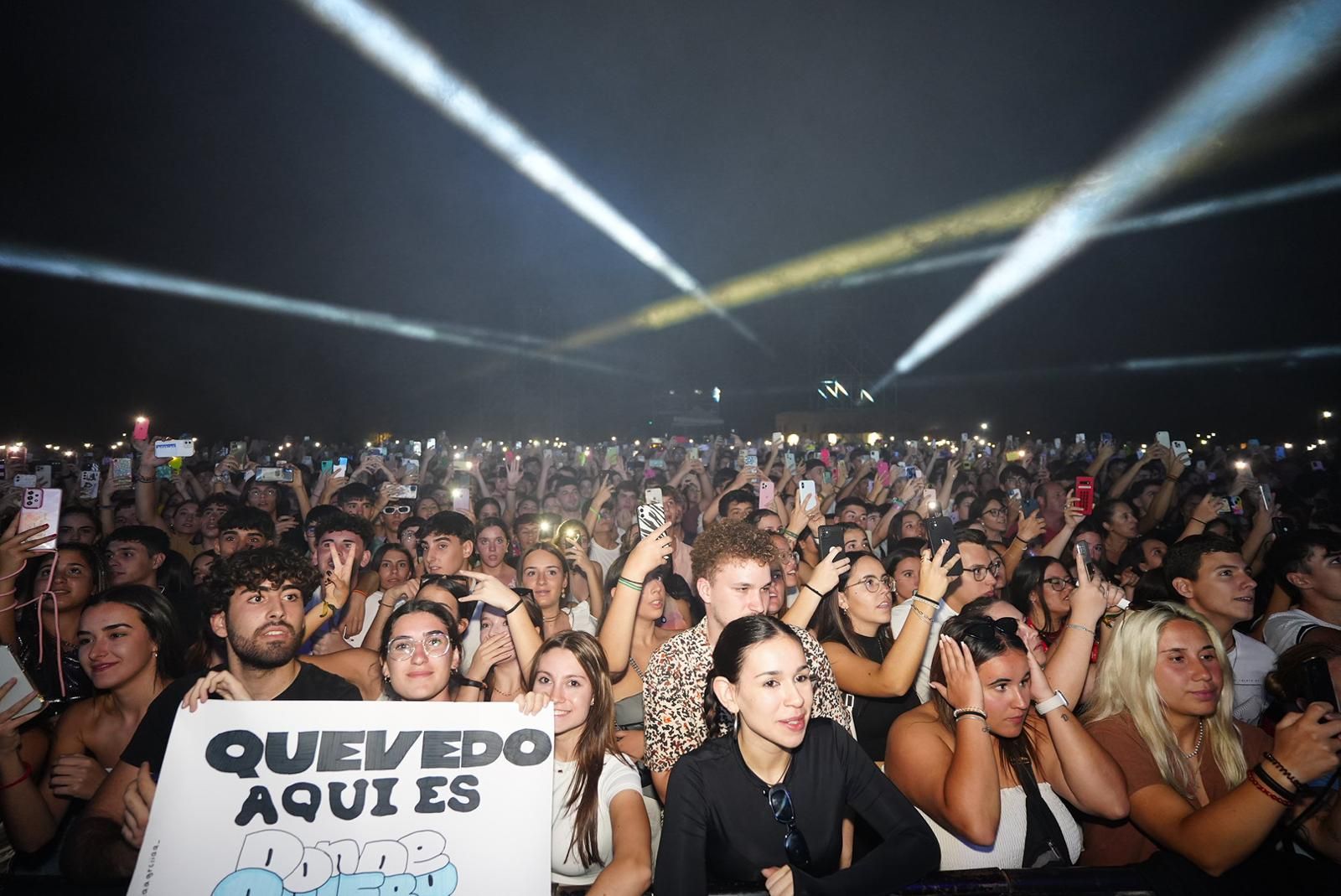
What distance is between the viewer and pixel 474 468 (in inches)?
487

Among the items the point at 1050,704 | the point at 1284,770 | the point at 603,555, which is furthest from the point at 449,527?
the point at 1284,770

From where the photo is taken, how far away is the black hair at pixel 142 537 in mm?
5391

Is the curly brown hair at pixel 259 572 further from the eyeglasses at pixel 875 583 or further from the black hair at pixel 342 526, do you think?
the eyeglasses at pixel 875 583

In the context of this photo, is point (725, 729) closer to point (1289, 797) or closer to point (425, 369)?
point (1289, 797)

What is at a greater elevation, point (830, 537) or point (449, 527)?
point (449, 527)

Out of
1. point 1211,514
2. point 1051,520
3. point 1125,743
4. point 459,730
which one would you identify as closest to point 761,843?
point 459,730

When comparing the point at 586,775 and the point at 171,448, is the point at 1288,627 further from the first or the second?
the point at 171,448

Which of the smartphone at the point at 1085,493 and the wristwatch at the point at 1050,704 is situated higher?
the smartphone at the point at 1085,493

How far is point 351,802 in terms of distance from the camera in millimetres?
2475

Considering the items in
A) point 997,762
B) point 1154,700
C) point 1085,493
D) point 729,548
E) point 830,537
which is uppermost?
point 1085,493

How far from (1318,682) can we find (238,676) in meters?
5.08

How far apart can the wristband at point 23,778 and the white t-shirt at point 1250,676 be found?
22.2ft

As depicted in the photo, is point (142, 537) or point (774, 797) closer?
point (774, 797)

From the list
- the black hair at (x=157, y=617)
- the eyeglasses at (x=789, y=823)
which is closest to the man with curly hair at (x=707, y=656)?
the eyeglasses at (x=789, y=823)
